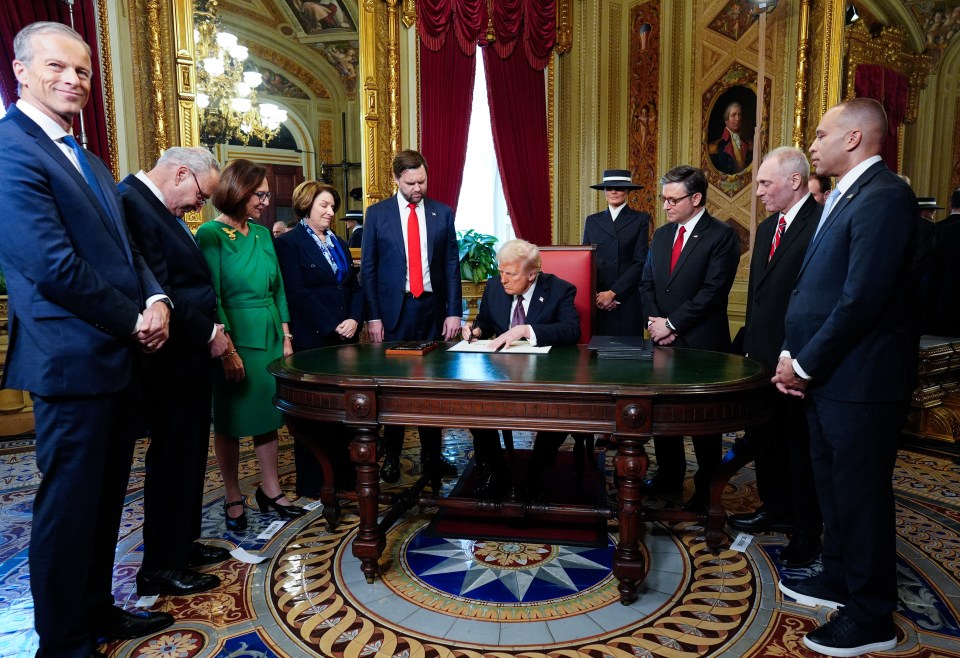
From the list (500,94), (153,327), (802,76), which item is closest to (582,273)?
(153,327)

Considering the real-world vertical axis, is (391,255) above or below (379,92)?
below

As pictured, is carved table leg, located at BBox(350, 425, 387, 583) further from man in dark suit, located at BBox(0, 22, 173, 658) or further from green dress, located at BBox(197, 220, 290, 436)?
man in dark suit, located at BBox(0, 22, 173, 658)

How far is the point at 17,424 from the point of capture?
196 inches

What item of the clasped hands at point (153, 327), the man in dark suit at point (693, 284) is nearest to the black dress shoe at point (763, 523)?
the man in dark suit at point (693, 284)

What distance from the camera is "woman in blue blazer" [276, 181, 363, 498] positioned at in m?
3.52

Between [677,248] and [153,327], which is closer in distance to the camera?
[153,327]

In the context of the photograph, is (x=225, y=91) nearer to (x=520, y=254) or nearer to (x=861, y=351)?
(x=520, y=254)

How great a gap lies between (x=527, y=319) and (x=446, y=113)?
395cm

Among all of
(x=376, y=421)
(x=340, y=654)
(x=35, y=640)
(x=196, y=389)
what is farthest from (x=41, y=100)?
(x=340, y=654)

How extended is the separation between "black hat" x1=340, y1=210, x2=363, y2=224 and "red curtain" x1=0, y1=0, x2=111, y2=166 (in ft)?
6.39

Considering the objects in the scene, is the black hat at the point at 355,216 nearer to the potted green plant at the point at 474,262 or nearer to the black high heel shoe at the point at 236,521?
the potted green plant at the point at 474,262

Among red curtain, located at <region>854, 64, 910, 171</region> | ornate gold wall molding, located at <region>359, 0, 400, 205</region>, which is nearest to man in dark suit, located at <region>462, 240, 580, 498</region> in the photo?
ornate gold wall molding, located at <region>359, 0, 400, 205</region>

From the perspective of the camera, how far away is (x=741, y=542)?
2.97 metres

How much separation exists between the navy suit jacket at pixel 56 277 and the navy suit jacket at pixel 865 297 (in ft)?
7.55
